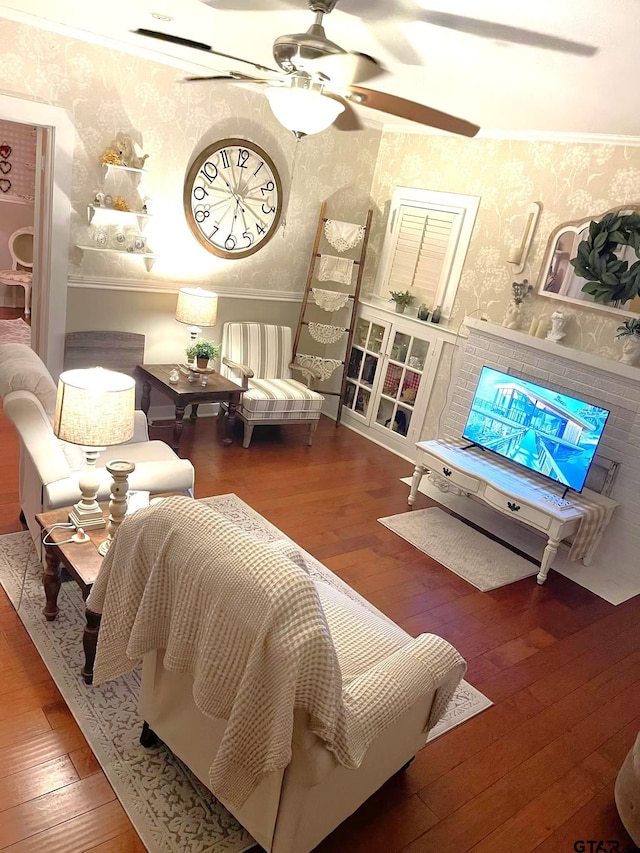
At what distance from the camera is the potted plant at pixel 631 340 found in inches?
145

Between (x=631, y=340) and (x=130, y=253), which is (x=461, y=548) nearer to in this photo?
(x=631, y=340)

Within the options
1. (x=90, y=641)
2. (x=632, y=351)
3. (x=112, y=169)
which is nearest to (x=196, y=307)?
(x=112, y=169)

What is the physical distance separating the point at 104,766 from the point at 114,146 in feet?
12.3

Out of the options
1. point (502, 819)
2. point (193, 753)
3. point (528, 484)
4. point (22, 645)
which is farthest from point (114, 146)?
point (502, 819)

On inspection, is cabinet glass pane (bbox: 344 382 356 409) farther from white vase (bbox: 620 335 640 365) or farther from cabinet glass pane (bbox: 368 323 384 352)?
white vase (bbox: 620 335 640 365)

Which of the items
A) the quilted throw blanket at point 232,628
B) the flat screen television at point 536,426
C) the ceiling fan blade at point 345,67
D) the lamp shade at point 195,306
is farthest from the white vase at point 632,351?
the quilted throw blanket at point 232,628

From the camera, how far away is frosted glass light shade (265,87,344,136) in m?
2.12

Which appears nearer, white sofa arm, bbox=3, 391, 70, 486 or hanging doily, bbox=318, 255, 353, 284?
white sofa arm, bbox=3, 391, 70, 486

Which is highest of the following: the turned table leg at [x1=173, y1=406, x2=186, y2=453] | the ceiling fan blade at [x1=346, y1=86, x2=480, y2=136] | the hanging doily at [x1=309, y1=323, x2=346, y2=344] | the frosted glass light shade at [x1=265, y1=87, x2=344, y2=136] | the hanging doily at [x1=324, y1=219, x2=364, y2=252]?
the ceiling fan blade at [x1=346, y1=86, x2=480, y2=136]

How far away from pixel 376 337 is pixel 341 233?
3.12 feet

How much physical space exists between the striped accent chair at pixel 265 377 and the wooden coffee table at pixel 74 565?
213 centimetres

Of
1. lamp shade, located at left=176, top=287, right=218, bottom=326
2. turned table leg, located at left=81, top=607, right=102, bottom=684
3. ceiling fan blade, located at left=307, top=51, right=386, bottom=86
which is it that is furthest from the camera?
lamp shade, located at left=176, top=287, right=218, bottom=326

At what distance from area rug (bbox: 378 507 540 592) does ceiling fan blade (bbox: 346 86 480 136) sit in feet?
7.81

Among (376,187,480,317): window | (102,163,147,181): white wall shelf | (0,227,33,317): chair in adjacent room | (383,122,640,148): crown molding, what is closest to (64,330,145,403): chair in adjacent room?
(102,163,147,181): white wall shelf
